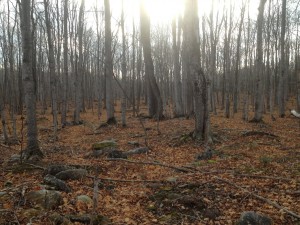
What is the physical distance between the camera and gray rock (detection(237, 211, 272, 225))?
362 cm

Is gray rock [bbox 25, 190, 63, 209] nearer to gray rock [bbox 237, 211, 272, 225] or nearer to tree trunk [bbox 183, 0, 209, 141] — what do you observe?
gray rock [bbox 237, 211, 272, 225]

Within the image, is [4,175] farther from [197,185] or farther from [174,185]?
[197,185]

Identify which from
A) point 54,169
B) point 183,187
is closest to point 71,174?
point 54,169

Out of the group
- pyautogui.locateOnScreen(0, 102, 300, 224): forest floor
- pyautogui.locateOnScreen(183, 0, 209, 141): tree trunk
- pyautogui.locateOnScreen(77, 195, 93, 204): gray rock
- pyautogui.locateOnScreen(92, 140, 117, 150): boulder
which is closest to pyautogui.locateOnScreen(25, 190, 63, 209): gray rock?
pyautogui.locateOnScreen(0, 102, 300, 224): forest floor

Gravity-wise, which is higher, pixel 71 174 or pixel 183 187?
pixel 71 174

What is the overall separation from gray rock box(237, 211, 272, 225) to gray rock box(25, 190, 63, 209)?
2.67 m

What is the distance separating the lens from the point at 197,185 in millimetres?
5145

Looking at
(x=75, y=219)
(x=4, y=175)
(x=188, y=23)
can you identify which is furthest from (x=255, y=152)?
(x=4, y=175)

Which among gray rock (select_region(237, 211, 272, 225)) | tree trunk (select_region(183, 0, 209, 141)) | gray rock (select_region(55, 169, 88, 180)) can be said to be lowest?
gray rock (select_region(237, 211, 272, 225))

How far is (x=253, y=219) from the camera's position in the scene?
3.64m

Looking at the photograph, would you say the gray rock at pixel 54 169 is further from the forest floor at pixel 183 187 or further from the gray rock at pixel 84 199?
the gray rock at pixel 84 199

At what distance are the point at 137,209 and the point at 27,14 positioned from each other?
5.33 meters

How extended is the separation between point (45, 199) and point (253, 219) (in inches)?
117

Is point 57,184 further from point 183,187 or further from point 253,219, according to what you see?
point 253,219
